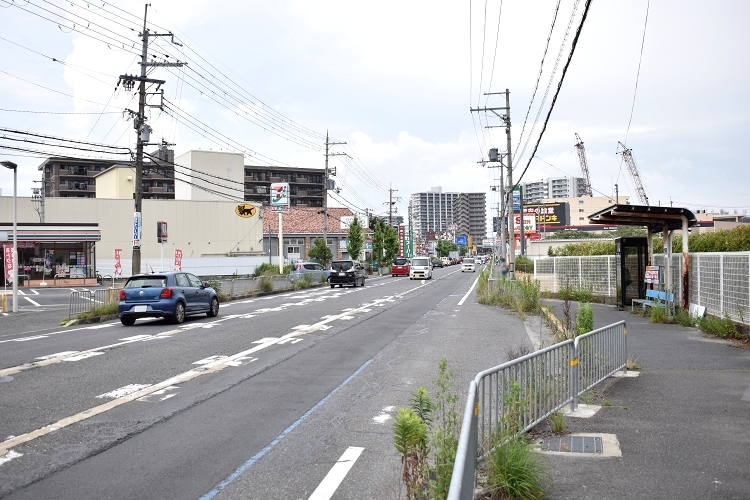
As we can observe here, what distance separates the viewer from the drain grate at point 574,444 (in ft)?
21.3

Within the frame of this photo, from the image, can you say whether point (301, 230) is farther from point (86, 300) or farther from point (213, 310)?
point (213, 310)

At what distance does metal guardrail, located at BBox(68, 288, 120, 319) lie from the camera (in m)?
21.8

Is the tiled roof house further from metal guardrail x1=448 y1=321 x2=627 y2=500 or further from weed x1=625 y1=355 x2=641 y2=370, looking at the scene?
metal guardrail x1=448 y1=321 x2=627 y2=500

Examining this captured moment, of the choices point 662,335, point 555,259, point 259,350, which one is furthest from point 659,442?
point 555,259

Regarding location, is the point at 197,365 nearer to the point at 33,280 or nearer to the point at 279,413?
the point at 279,413

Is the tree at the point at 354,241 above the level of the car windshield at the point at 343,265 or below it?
above

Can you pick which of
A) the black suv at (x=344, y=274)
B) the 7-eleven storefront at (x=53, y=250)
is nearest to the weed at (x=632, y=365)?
the black suv at (x=344, y=274)

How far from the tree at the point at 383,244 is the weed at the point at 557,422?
241 ft

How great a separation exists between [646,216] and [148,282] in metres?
14.4

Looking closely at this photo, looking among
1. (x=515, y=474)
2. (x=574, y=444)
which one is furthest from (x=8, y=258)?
(x=515, y=474)

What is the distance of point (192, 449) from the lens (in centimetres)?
663

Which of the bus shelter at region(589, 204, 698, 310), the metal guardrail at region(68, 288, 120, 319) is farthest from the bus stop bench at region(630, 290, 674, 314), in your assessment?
the metal guardrail at region(68, 288, 120, 319)

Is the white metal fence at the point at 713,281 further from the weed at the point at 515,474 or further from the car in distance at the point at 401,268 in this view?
the car in distance at the point at 401,268

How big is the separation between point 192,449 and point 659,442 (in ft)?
15.2
